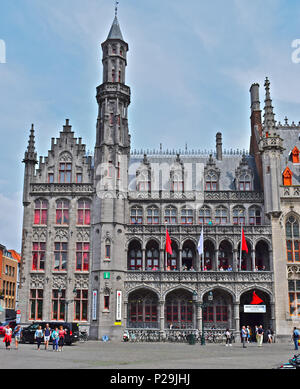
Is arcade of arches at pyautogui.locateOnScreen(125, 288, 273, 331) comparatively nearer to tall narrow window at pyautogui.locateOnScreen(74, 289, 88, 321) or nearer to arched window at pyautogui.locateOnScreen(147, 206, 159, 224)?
tall narrow window at pyautogui.locateOnScreen(74, 289, 88, 321)

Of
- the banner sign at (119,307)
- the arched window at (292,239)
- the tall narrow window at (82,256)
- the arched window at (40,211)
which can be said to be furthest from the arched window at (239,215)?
the arched window at (40,211)

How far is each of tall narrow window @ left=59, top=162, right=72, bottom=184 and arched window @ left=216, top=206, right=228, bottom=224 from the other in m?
16.2

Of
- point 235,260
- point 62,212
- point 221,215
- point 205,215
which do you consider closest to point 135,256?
point 205,215

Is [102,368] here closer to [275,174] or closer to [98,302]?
[98,302]

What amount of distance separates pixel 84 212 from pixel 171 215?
9.19m

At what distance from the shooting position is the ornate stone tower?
4388cm

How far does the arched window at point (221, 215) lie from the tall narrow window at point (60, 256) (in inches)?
638

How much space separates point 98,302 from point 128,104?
2185 centimetres

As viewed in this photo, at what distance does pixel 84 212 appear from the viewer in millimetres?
47750

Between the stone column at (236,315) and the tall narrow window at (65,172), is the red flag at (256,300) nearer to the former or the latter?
the stone column at (236,315)

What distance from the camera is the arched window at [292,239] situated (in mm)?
46406

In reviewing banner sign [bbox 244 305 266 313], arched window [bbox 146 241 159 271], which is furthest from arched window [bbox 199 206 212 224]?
banner sign [bbox 244 305 266 313]

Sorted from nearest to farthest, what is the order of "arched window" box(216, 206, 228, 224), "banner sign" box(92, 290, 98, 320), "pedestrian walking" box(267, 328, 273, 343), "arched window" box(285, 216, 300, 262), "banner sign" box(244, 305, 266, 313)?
"pedestrian walking" box(267, 328, 273, 343)
"banner sign" box(92, 290, 98, 320)
"banner sign" box(244, 305, 266, 313)
"arched window" box(285, 216, 300, 262)
"arched window" box(216, 206, 228, 224)
